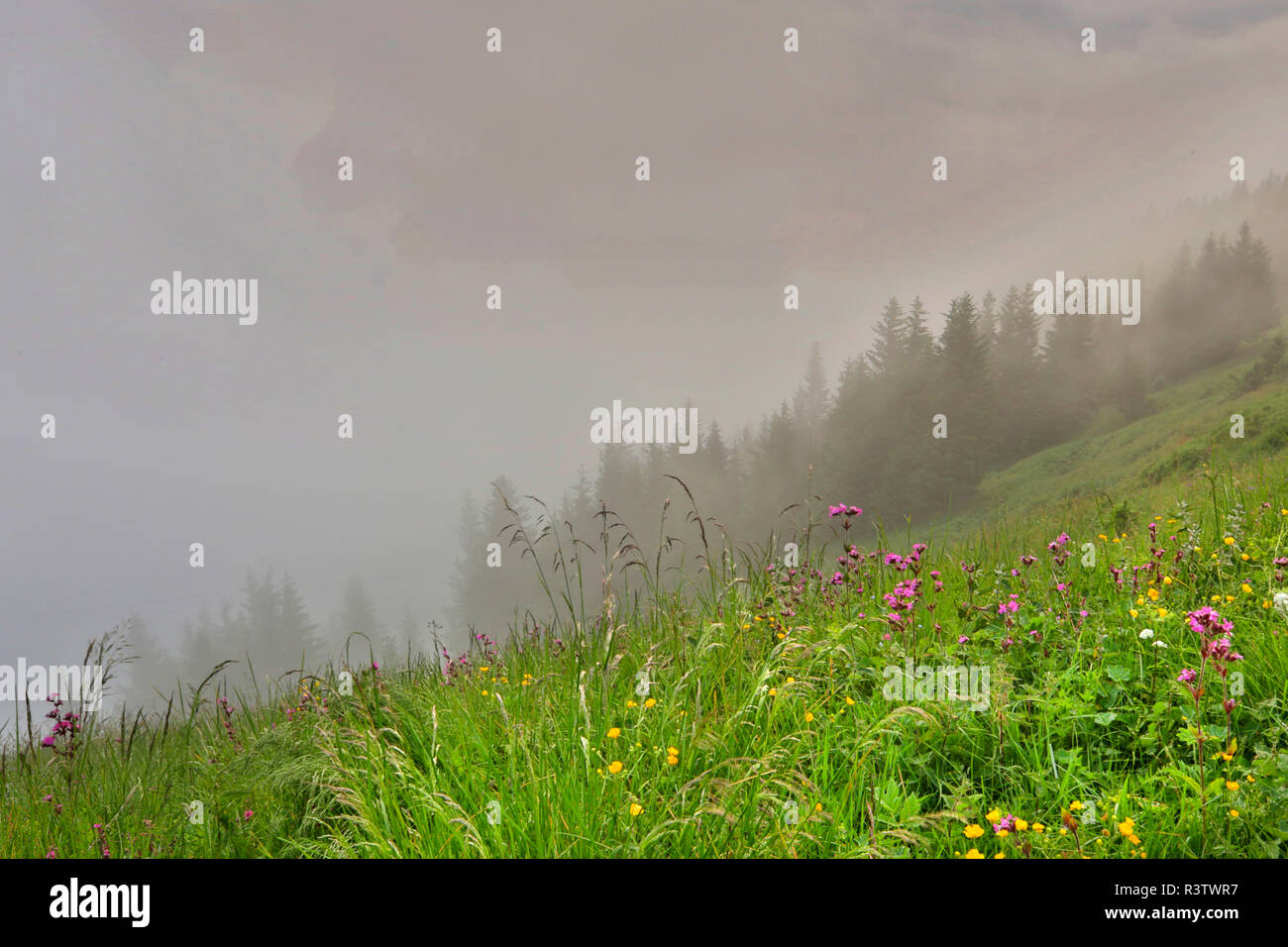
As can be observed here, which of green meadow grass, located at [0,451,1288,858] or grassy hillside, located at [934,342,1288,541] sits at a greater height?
grassy hillside, located at [934,342,1288,541]

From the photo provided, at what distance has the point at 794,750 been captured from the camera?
327 centimetres

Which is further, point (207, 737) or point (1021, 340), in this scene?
point (1021, 340)

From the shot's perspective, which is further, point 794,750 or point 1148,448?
point 1148,448

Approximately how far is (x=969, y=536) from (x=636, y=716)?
197 inches

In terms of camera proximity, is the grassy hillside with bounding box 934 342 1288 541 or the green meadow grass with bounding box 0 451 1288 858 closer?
the green meadow grass with bounding box 0 451 1288 858

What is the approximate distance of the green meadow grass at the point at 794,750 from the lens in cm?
270

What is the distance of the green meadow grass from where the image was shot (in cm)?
270

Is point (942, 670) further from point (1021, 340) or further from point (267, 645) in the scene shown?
point (267, 645)

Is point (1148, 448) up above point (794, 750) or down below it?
above

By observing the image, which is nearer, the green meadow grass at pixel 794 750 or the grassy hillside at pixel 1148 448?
the green meadow grass at pixel 794 750

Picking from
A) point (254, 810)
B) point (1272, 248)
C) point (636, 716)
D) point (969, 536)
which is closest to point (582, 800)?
point (636, 716)

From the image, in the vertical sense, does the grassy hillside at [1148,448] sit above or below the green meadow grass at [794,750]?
above

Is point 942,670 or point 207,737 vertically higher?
point 942,670

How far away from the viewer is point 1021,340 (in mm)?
64250
